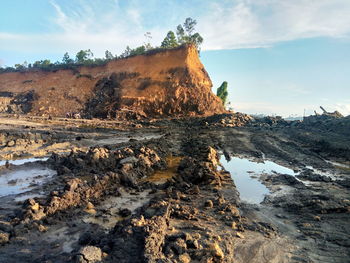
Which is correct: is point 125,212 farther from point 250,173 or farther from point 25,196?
point 250,173

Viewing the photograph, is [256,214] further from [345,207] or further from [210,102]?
[210,102]

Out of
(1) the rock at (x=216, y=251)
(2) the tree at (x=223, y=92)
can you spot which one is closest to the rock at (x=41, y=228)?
(1) the rock at (x=216, y=251)

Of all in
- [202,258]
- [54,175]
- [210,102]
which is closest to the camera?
[202,258]

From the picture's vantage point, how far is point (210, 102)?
1645 inches

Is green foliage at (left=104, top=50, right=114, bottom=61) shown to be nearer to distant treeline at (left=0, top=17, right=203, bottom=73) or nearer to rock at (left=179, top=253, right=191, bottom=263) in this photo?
distant treeline at (left=0, top=17, right=203, bottom=73)

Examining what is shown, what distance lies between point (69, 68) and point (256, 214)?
1725 inches

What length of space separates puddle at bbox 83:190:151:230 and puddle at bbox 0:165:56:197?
300cm

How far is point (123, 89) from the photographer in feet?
128

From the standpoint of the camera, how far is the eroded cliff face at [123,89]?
124 feet

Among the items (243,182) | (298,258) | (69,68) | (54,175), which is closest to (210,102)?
(69,68)

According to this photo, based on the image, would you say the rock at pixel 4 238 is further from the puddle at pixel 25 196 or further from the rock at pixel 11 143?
the rock at pixel 11 143

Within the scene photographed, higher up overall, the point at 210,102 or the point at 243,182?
the point at 210,102

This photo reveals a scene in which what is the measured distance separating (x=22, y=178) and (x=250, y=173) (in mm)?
9908

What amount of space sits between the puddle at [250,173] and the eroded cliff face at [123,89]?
73.2 ft
